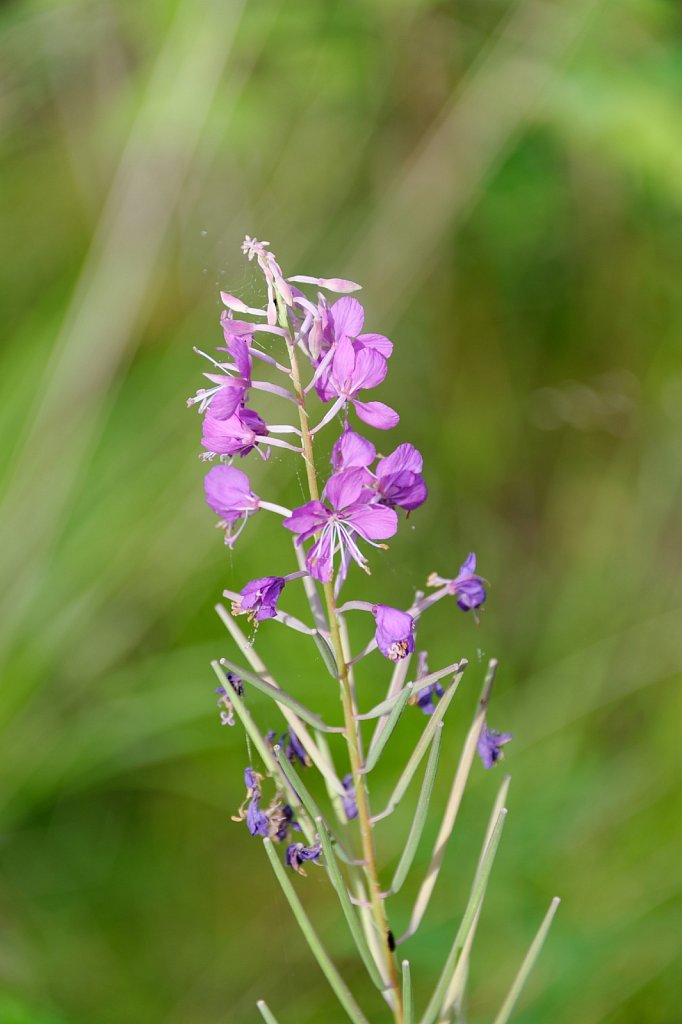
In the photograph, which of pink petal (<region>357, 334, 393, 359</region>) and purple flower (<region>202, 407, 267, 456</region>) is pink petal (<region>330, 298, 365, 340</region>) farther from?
purple flower (<region>202, 407, 267, 456</region>)

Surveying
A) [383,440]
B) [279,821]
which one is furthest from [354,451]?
[383,440]

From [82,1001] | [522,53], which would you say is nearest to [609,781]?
[82,1001]

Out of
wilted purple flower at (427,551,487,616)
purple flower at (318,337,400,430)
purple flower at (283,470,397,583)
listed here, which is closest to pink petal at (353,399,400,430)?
purple flower at (318,337,400,430)

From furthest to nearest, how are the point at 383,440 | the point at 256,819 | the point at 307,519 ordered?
the point at 383,440, the point at 256,819, the point at 307,519

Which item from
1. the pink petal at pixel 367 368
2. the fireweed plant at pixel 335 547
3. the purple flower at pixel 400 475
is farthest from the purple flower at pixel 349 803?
the pink petal at pixel 367 368

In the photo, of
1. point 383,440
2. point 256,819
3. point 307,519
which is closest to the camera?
point 307,519

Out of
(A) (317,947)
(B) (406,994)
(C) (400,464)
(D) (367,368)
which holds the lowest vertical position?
(B) (406,994)

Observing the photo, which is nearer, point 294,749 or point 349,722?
point 349,722

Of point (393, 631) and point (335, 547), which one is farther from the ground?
point (335, 547)

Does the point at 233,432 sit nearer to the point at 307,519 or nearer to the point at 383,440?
the point at 307,519
